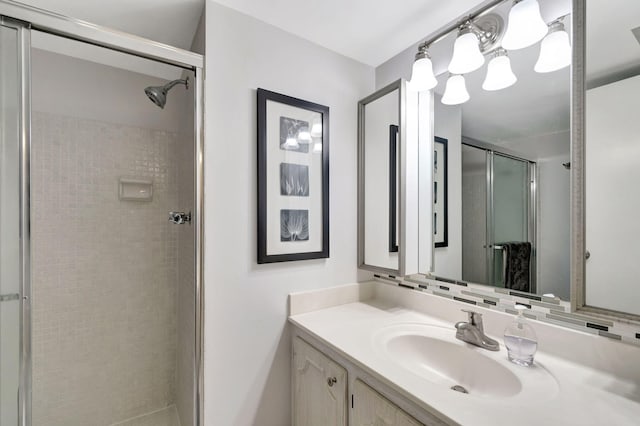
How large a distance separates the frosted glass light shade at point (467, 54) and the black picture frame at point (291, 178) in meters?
0.66

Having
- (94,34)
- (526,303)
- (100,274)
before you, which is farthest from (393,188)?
(100,274)

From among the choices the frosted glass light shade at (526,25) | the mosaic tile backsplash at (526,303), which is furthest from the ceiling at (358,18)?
the mosaic tile backsplash at (526,303)

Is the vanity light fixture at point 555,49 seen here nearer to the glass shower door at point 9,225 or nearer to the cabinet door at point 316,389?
the cabinet door at point 316,389

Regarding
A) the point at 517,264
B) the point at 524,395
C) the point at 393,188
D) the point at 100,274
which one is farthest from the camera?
the point at 100,274

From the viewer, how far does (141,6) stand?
1.21m

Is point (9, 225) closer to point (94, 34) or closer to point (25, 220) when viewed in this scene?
point (25, 220)

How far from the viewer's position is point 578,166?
877 millimetres

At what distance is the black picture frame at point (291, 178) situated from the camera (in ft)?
4.25

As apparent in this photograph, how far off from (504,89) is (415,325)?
3.66 ft

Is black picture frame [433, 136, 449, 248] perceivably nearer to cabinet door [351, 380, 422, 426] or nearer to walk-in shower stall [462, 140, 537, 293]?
walk-in shower stall [462, 140, 537, 293]

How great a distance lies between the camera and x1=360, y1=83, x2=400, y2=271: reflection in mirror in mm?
1469

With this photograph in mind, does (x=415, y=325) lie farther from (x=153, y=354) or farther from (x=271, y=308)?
(x=153, y=354)

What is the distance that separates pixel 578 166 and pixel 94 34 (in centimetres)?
166

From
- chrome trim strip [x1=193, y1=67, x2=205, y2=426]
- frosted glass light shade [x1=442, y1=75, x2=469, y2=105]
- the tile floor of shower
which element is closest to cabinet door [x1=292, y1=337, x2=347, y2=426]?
chrome trim strip [x1=193, y1=67, x2=205, y2=426]
